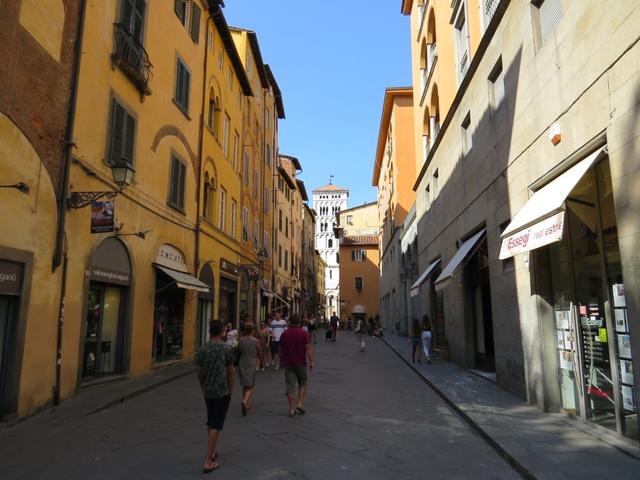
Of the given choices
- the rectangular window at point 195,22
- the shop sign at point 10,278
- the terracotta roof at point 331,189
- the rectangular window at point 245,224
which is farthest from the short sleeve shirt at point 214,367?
the terracotta roof at point 331,189

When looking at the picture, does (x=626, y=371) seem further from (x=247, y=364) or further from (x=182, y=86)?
(x=182, y=86)

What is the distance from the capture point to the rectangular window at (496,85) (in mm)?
10469

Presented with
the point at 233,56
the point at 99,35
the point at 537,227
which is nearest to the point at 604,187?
the point at 537,227

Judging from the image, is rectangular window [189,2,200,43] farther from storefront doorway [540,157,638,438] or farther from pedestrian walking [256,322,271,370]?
storefront doorway [540,157,638,438]

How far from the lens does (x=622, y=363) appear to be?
245 inches

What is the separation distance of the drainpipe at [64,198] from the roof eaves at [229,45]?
10.6 meters

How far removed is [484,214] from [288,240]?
3136 centimetres

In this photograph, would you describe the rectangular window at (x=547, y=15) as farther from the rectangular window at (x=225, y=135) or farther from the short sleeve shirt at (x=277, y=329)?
the rectangular window at (x=225, y=135)

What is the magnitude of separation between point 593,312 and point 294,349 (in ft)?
15.4

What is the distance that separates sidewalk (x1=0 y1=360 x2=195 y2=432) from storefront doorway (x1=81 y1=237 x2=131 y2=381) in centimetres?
47

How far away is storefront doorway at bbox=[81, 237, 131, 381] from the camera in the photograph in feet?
35.7

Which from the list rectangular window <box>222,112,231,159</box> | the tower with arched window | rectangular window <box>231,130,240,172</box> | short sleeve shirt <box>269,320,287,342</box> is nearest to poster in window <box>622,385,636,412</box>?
short sleeve shirt <box>269,320,287,342</box>

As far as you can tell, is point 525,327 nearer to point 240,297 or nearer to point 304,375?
point 304,375

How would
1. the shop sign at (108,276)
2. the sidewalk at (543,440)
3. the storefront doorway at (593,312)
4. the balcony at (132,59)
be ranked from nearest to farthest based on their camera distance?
the sidewalk at (543,440) → the storefront doorway at (593,312) → the shop sign at (108,276) → the balcony at (132,59)
